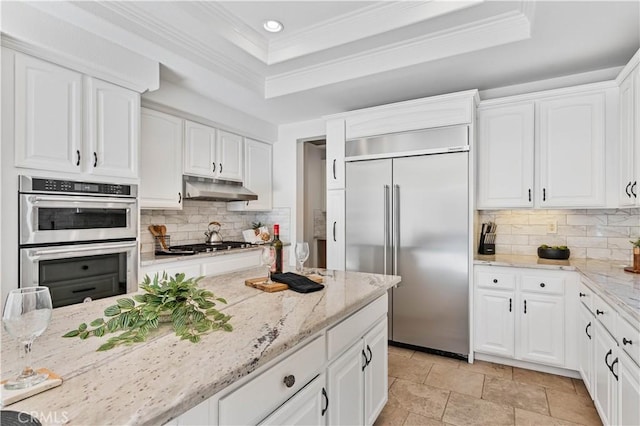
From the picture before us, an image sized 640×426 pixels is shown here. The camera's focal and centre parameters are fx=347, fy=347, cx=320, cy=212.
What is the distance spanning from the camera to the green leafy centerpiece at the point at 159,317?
3.64ft

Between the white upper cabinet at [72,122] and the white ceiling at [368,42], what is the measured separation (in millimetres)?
374

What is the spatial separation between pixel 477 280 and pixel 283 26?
270cm

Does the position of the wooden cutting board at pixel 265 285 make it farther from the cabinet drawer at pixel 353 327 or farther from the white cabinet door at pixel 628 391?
the white cabinet door at pixel 628 391

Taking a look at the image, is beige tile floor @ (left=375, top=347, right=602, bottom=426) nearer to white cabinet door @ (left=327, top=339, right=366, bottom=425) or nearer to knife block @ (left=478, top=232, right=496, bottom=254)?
white cabinet door @ (left=327, top=339, right=366, bottom=425)

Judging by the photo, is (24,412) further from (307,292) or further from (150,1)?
(150,1)

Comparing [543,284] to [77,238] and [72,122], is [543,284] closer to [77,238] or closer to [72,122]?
[77,238]

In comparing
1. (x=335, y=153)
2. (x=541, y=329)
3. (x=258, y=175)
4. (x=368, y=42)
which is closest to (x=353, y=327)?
(x=541, y=329)

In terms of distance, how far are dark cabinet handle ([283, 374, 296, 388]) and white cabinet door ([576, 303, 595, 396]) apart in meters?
2.17

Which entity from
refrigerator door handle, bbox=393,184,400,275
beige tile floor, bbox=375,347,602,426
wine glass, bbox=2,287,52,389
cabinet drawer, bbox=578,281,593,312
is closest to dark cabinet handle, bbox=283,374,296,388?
wine glass, bbox=2,287,52,389

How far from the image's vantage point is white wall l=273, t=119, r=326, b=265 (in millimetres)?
4566

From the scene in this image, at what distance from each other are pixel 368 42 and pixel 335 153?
1.27 m

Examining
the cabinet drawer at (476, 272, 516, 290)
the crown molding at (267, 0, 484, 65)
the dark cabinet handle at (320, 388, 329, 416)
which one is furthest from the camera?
the cabinet drawer at (476, 272, 516, 290)

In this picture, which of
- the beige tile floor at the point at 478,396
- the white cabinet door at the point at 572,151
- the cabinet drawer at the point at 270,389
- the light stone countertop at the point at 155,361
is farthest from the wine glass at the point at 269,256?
the white cabinet door at the point at 572,151

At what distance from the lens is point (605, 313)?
2.00 m
